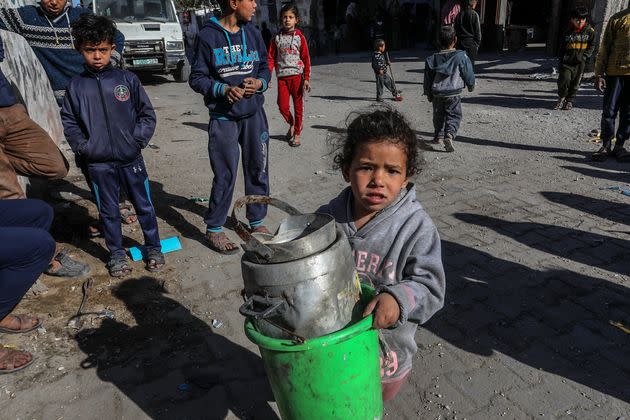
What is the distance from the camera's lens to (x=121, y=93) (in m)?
3.45

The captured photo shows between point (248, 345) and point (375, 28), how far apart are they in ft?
67.0

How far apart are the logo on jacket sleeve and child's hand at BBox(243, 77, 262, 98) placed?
869mm

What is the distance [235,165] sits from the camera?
398 cm

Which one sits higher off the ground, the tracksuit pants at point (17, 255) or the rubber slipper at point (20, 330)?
the tracksuit pants at point (17, 255)

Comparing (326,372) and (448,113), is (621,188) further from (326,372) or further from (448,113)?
(326,372)

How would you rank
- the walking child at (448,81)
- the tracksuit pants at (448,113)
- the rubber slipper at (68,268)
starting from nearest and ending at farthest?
1. the rubber slipper at (68,268)
2. the walking child at (448,81)
3. the tracksuit pants at (448,113)

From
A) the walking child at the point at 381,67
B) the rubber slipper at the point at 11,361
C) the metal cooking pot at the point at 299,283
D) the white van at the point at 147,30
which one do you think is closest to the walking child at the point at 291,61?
the walking child at the point at 381,67

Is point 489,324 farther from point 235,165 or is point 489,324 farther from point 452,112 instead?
point 452,112

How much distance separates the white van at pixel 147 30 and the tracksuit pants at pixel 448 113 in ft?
29.9

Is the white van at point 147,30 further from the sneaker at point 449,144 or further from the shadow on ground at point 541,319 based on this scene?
the shadow on ground at point 541,319

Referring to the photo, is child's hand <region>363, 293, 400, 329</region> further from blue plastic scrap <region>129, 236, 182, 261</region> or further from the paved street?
blue plastic scrap <region>129, 236, 182, 261</region>

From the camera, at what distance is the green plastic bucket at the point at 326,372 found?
1391 mm

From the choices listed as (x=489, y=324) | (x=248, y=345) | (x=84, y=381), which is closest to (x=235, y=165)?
(x=248, y=345)

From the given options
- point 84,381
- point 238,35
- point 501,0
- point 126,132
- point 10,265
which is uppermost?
point 501,0
